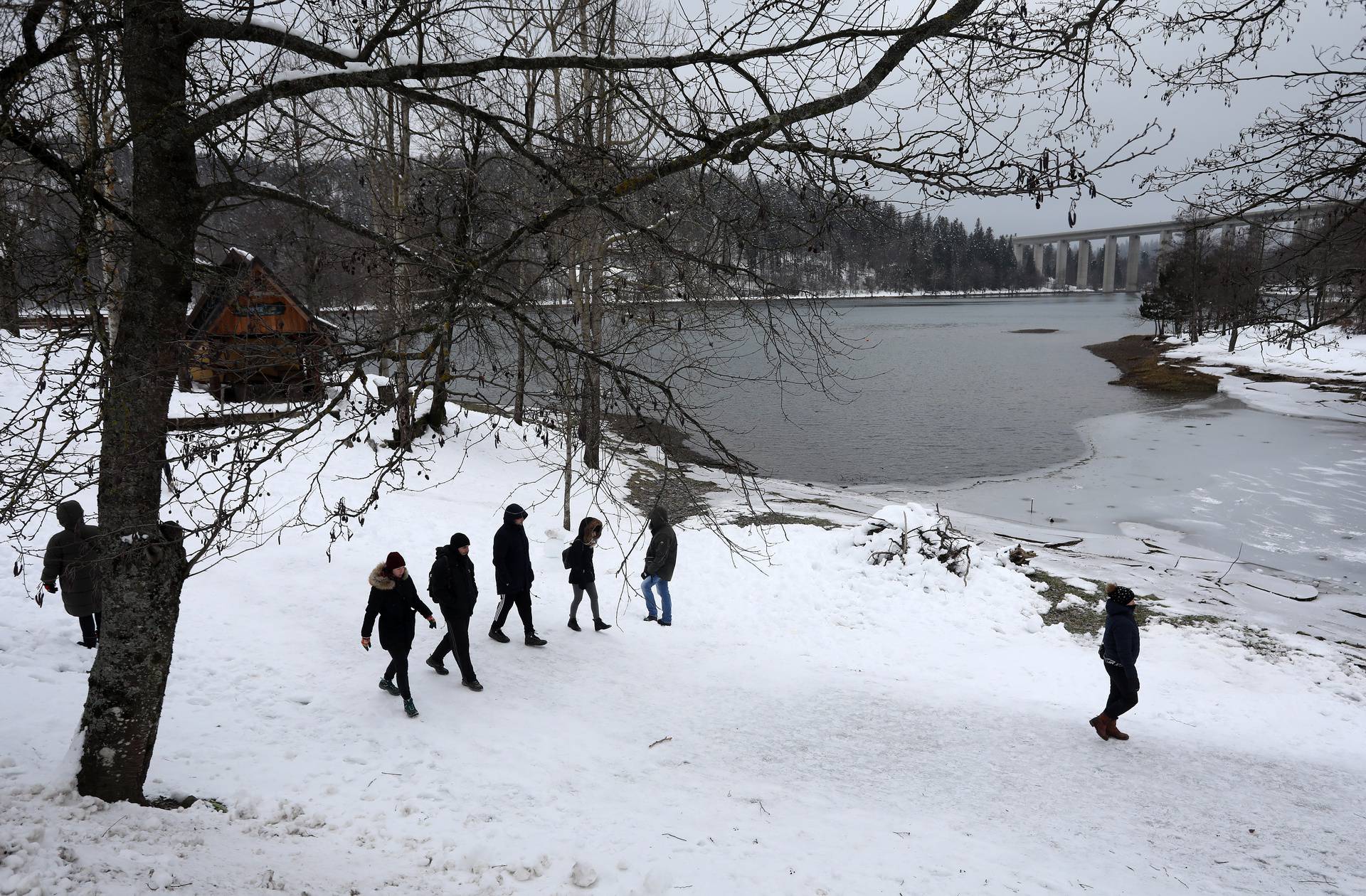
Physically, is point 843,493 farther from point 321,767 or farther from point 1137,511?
point 321,767

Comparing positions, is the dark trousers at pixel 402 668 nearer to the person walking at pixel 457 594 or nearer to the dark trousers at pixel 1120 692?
the person walking at pixel 457 594

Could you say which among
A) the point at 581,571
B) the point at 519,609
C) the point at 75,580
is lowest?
the point at 519,609

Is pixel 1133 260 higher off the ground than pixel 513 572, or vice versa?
pixel 1133 260

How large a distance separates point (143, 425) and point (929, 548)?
10.9 metres

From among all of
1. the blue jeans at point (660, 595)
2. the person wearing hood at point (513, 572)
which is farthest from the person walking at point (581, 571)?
the blue jeans at point (660, 595)

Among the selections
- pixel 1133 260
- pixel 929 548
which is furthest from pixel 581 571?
pixel 1133 260

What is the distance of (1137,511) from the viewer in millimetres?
18078

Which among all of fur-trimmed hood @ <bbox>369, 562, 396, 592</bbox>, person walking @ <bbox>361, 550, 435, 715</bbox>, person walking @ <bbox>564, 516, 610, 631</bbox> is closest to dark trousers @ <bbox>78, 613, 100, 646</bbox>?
person walking @ <bbox>361, 550, 435, 715</bbox>

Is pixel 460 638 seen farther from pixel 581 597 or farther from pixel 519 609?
pixel 581 597

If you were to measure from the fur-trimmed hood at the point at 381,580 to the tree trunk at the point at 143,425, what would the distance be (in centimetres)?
228

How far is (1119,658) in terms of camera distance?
25.1ft

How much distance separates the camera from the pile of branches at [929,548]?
1248 cm

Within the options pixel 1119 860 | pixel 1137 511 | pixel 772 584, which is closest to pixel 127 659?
pixel 1119 860

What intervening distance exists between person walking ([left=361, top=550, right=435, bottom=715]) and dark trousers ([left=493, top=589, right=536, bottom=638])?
1.84 m
